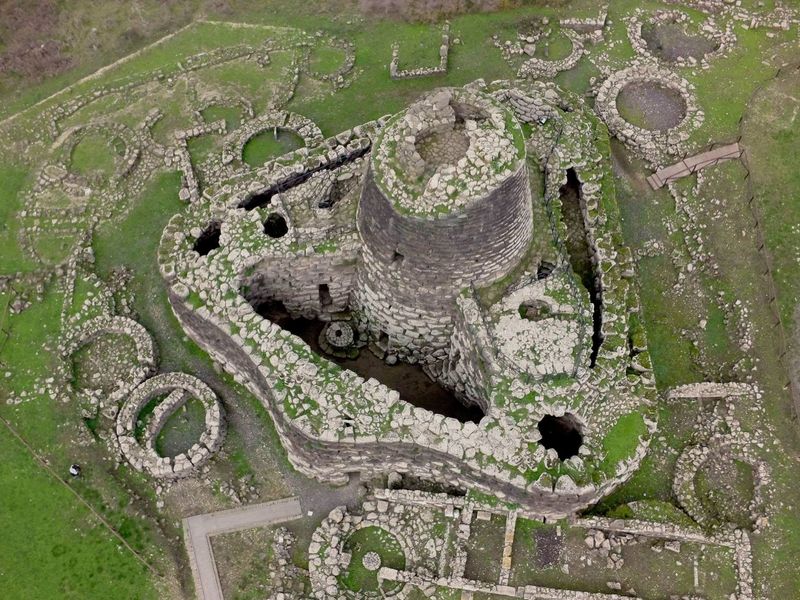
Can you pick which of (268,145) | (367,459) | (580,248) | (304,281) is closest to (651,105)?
(580,248)

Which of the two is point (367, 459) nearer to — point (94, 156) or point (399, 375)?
point (399, 375)

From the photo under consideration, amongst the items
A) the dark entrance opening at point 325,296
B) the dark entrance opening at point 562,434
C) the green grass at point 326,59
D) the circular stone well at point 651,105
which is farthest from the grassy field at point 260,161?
the dark entrance opening at point 325,296

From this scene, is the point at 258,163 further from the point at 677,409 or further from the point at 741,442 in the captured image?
the point at 741,442

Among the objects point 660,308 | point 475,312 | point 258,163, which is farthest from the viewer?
point 258,163

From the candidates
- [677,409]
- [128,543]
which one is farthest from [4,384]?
[677,409]

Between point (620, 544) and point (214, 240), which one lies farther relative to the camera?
point (214, 240)

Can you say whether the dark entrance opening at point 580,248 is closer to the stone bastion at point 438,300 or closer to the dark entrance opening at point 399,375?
the stone bastion at point 438,300

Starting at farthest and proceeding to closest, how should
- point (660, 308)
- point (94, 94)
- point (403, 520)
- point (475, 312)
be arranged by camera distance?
point (94, 94)
point (660, 308)
point (403, 520)
point (475, 312)
